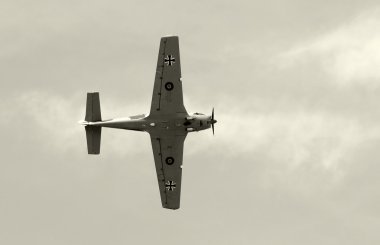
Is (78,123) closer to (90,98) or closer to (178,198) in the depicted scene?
(90,98)

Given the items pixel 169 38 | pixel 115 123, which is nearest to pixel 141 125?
pixel 115 123

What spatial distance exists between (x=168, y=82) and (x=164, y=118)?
9.65 feet

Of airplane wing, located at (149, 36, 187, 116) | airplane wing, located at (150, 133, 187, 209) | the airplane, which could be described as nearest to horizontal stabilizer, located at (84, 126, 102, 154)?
the airplane

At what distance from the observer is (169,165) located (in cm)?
9162

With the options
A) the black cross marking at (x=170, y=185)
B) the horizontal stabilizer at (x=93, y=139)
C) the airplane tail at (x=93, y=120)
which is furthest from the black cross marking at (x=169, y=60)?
the black cross marking at (x=170, y=185)

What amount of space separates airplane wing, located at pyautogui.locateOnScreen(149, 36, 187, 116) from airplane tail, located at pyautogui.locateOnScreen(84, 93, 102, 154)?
4.36 meters

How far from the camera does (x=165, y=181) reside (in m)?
92.1

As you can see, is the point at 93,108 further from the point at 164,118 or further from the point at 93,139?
the point at 164,118

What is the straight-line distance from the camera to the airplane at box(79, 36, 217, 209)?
8804 centimetres

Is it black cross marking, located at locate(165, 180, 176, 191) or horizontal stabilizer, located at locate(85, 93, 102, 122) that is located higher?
horizontal stabilizer, located at locate(85, 93, 102, 122)

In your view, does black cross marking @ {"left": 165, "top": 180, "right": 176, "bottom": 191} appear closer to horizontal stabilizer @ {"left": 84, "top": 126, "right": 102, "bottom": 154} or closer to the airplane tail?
the airplane tail

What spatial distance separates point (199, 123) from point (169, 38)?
730 cm

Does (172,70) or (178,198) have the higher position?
(172,70)

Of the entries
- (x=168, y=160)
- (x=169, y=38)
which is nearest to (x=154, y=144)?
(x=168, y=160)
